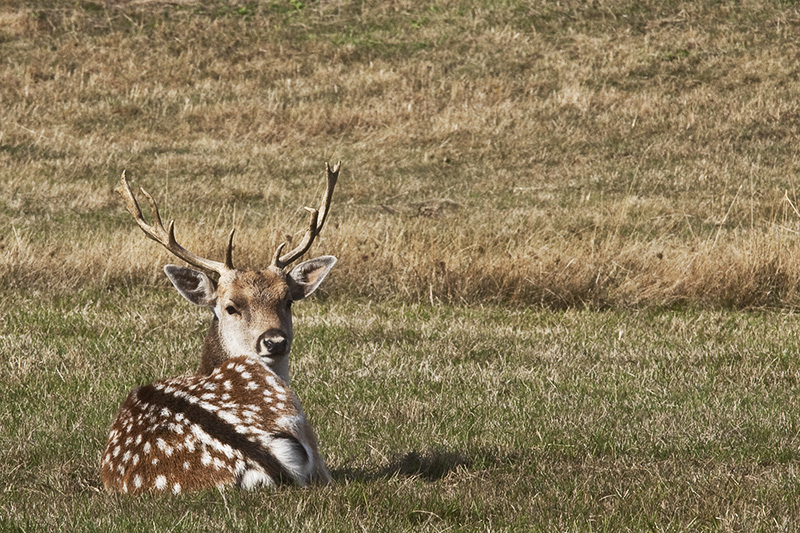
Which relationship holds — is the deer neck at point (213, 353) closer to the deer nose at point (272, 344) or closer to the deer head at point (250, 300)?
the deer head at point (250, 300)

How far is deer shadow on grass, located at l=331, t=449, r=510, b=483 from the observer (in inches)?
202

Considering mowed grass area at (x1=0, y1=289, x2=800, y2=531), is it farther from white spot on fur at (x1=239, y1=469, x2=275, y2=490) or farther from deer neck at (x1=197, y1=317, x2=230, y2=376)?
deer neck at (x1=197, y1=317, x2=230, y2=376)

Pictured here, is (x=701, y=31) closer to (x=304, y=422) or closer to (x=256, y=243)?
(x=256, y=243)

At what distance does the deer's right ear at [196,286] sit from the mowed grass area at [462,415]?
0.88 m

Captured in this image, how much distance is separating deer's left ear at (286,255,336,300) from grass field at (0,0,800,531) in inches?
30.0

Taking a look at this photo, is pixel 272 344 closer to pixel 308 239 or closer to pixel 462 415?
pixel 308 239

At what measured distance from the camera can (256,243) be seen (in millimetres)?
11102

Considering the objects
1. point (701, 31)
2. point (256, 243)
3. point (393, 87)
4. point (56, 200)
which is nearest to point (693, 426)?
point (256, 243)

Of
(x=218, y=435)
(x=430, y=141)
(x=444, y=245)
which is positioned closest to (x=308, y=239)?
(x=218, y=435)

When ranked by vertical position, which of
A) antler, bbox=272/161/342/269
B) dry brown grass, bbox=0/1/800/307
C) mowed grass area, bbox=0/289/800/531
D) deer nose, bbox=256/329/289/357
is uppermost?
antler, bbox=272/161/342/269

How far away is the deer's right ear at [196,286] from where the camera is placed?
19.4 ft

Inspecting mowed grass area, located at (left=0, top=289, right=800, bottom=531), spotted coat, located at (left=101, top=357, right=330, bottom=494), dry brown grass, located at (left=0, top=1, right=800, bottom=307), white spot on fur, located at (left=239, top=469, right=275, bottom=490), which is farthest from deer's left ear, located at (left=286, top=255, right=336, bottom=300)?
dry brown grass, located at (left=0, top=1, right=800, bottom=307)

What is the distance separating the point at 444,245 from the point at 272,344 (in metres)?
5.86

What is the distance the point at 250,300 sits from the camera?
5.69 metres
